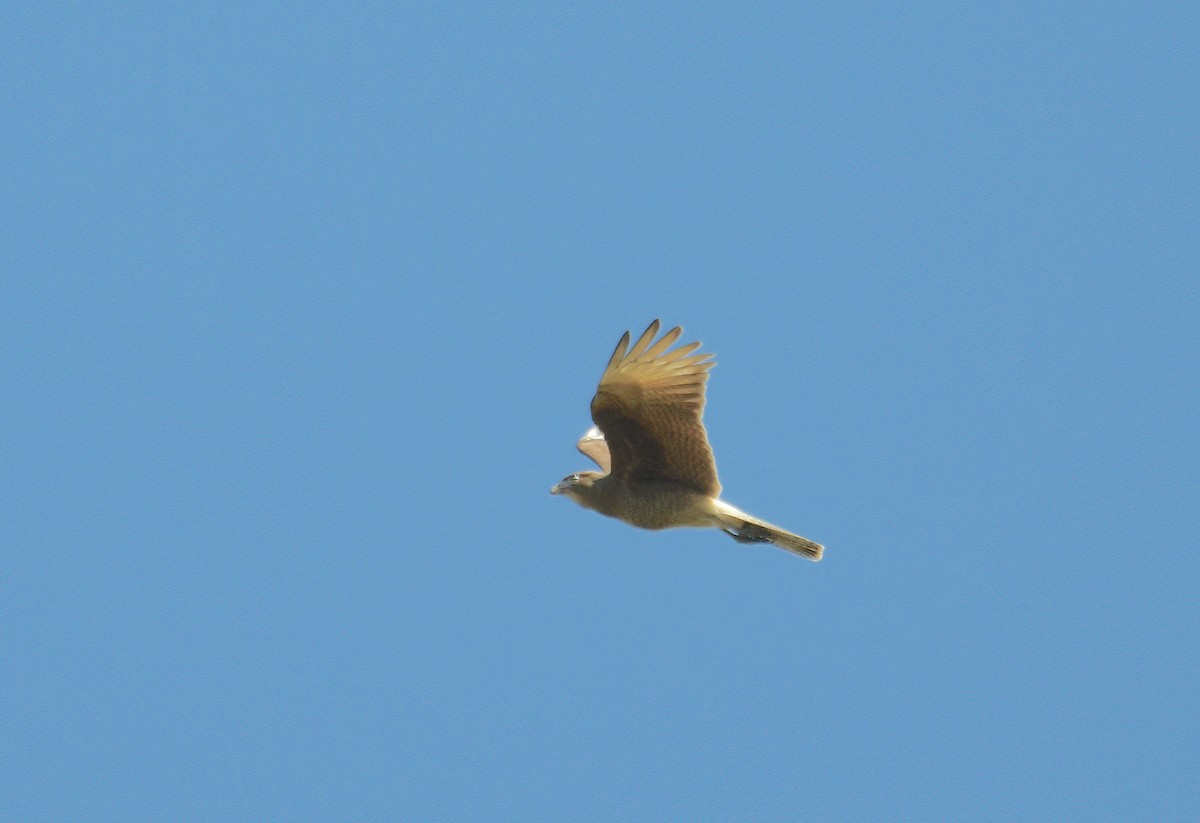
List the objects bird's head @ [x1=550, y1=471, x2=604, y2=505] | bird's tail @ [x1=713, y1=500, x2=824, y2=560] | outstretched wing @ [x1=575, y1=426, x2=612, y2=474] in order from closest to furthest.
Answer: bird's tail @ [x1=713, y1=500, x2=824, y2=560] → bird's head @ [x1=550, y1=471, x2=604, y2=505] → outstretched wing @ [x1=575, y1=426, x2=612, y2=474]

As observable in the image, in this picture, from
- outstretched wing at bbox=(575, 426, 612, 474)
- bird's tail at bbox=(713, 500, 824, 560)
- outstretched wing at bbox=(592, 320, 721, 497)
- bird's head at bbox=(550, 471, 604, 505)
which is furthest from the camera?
outstretched wing at bbox=(575, 426, 612, 474)

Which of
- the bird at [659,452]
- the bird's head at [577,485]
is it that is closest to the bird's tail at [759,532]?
the bird at [659,452]

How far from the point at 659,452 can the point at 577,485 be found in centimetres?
110

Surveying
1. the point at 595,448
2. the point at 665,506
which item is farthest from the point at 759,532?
the point at 595,448

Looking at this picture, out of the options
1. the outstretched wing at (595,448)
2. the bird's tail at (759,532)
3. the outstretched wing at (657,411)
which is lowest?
the bird's tail at (759,532)

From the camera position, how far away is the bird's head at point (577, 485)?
16.7m

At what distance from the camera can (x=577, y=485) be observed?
16.8m

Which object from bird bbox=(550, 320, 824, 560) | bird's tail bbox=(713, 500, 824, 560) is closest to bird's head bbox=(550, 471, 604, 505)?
bird bbox=(550, 320, 824, 560)

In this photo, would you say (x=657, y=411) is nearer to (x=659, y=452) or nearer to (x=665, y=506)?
(x=659, y=452)

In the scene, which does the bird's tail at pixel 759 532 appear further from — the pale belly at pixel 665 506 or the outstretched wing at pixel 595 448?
the outstretched wing at pixel 595 448

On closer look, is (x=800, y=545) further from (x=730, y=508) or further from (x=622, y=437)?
(x=622, y=437)

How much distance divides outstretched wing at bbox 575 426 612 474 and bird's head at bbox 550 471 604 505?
0.64m

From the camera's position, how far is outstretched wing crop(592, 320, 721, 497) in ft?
50.3

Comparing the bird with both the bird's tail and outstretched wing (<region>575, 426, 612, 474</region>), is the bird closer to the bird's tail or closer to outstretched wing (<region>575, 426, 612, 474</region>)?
the bird's tail
